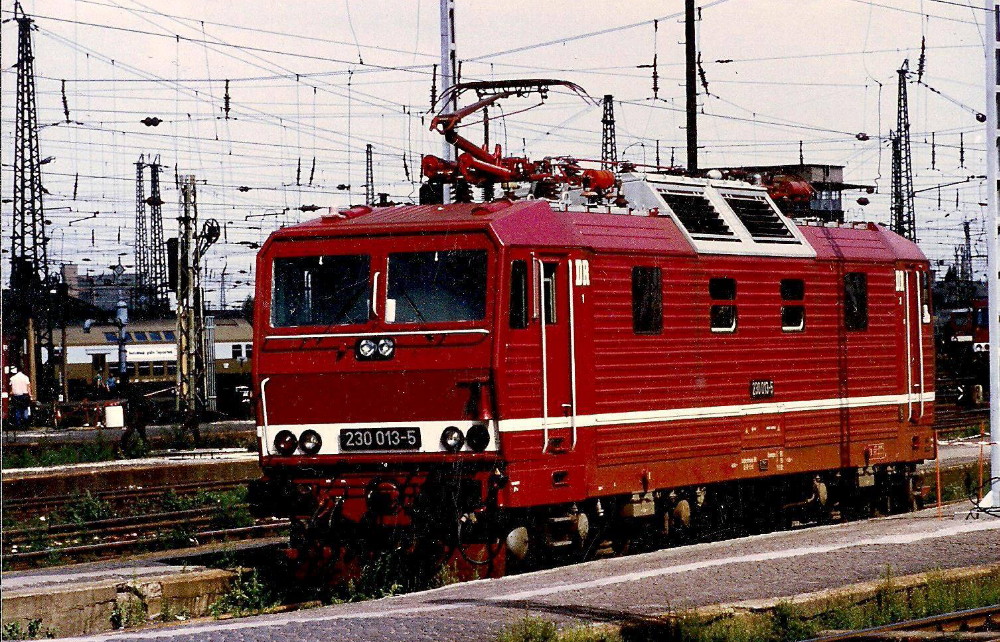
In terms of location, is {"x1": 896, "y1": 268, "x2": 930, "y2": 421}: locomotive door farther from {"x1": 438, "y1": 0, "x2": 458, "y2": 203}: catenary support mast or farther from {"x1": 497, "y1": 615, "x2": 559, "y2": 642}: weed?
{"x1": 497, "y1": 615, "x2": 559, "y2": 642}: weed

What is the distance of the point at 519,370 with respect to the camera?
13.9m

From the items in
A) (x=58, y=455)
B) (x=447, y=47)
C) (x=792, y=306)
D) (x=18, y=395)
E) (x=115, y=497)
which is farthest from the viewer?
(x=18, y=395)

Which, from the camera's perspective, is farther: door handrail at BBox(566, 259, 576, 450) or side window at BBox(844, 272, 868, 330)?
side window at BBox(844, 272, 868, 330)

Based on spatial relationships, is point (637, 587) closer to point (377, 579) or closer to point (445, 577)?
point (445, 577)

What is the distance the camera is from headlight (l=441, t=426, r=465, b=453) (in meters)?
13.8

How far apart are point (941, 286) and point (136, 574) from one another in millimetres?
83764

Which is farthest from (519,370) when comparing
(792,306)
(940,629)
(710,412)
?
(792,306)

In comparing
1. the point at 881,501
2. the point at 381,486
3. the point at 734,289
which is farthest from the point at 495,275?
the point at 881,501

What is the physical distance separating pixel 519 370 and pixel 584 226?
5.93 feet

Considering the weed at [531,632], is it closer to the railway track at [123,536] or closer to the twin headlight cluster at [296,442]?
the twin headlight cluster at [296,442]

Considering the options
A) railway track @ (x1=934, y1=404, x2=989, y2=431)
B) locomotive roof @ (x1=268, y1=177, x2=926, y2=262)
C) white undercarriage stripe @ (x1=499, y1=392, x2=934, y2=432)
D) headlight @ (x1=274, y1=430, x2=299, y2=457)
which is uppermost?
locomotive roof @ (x1=268, y1=177, x2=926, y2=262)

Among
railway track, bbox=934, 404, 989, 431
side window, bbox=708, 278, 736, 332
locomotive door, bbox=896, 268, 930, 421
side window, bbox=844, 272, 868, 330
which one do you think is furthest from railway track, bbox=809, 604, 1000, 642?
railway track, bbox=934, 404, 989, 431

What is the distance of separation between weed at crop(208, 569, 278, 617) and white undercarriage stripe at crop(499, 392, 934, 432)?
2949mm

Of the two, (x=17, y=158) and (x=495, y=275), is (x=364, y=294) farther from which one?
(x=17, y=158)
